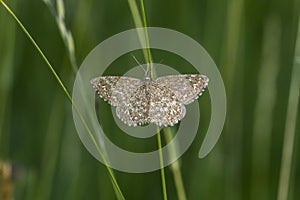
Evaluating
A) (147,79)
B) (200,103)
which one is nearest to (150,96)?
(147,79)

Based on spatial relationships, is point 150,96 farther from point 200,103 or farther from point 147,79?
point 200,103

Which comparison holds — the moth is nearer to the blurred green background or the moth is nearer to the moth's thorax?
the moth's thorax

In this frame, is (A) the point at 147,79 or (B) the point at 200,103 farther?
(B) the point at 200,103

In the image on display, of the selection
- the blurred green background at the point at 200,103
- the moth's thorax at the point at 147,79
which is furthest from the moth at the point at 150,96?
the blurred green background at the point at 200,103

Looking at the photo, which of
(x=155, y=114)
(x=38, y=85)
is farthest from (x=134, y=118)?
(x=38, y=85)

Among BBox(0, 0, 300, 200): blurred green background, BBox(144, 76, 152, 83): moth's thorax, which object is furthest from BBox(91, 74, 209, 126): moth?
BBox(0, 0, 300, 200): blurred green background

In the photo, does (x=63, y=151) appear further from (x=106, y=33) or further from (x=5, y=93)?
(x=106, y=33)
